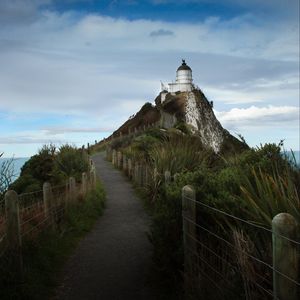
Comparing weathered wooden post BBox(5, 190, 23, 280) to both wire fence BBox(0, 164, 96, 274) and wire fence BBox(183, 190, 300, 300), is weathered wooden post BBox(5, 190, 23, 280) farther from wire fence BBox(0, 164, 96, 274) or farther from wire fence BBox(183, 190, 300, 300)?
wire fence BBox(183, 190, 300, 300)

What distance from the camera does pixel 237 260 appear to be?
16.0 feet

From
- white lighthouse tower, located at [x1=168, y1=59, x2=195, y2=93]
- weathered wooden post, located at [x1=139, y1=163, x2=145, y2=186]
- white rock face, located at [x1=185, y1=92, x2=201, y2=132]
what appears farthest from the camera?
white lighthouse tower, located at [x1=168, y1=59, x2=195, y2=93]

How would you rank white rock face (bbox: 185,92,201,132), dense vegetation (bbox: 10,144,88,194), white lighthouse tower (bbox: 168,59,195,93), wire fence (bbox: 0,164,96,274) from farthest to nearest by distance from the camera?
white lighthouse tower (bbox: 168,59,195,93) → white rock face (bbox: 185,92,201,132) → dense vegetation (bbox: 10,144,88,194) → wire fence (bbox: 0,164,96,274)

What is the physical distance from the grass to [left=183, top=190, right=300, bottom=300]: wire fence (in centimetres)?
222

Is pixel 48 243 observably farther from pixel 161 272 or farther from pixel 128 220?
pixel 128 220

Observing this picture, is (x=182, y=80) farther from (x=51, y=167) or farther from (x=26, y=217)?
(x=26, y=217)

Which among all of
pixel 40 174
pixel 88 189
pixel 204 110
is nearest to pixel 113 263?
pixel 88 189

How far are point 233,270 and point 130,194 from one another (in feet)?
48.8

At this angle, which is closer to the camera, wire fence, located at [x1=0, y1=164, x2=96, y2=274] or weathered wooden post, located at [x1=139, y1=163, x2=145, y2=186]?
wire fence, located at [x1=0, y1=164, x2=96, y2=274]

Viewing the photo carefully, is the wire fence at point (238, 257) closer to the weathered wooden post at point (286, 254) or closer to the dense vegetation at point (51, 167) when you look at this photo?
the weathered wooden post at point (286, 254)

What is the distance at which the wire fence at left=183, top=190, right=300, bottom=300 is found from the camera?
375 cm

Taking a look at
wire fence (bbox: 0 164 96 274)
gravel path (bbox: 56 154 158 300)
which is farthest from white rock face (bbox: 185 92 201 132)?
wire fence (bbox: 0 164 96 274)

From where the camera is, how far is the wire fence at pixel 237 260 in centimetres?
375

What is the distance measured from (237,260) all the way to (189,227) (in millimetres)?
1465
